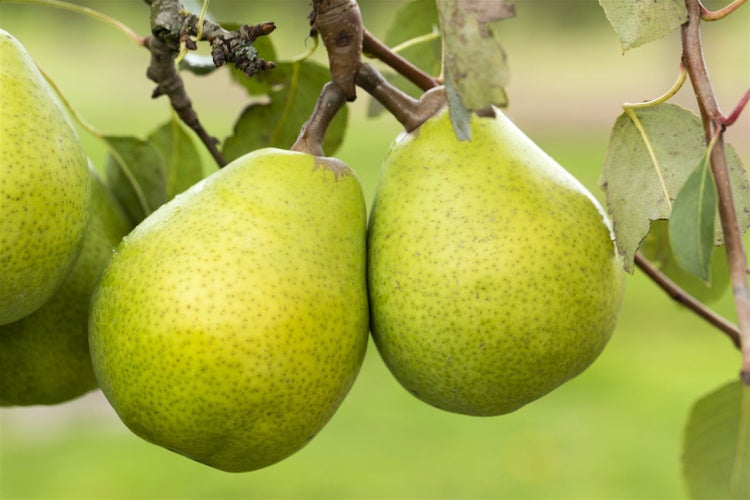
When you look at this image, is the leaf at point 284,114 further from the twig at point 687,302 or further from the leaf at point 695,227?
the leaf at point 695,227

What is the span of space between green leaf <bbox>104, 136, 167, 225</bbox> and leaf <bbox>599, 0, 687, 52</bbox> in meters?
0.75

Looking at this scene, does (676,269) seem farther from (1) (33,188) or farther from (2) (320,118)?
(1) (33,188)

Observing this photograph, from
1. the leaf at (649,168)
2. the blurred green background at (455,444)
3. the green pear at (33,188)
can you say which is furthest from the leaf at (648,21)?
the blurred green background at (455,444)

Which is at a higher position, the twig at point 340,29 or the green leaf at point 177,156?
the twig at point 340,29

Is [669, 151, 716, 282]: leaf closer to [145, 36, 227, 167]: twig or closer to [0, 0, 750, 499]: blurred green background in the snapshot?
[145, 36, 227, 167]: twig

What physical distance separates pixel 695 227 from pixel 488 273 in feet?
0.90

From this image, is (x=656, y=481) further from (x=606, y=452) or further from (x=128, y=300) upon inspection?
(x=128, y=300)

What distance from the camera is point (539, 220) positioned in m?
1.21

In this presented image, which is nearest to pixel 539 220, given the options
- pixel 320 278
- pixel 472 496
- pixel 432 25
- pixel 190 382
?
pixel 320 278

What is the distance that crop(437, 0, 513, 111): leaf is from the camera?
0.96 metres

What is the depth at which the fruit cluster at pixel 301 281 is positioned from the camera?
1.13 meters

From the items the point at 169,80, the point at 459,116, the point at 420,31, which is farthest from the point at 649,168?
the point at 169,80

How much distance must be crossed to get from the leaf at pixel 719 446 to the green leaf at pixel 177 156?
857mm

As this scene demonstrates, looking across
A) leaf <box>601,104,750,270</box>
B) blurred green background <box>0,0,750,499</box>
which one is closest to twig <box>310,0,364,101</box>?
leaf <box>601,104,750,270</box>
